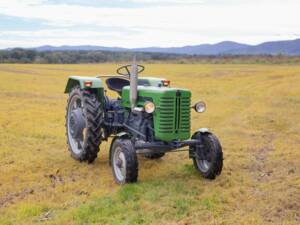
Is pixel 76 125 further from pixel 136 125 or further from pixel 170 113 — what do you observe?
pixel 170 113

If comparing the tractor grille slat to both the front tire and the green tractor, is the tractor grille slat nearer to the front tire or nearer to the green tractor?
the green tractor

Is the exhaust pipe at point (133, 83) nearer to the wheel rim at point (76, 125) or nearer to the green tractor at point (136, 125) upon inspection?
the green tractor at point (136, 125)

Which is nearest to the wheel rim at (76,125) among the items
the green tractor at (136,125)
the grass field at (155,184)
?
the green tractor at (136,125)

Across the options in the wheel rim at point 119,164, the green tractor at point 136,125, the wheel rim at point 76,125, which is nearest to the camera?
the wheel rim at point 119,164

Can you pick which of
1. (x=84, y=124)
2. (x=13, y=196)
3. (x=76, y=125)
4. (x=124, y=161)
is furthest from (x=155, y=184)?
(x=76, y=125)

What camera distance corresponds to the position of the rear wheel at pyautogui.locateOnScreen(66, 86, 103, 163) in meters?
8.45

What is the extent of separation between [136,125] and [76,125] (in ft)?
4.57

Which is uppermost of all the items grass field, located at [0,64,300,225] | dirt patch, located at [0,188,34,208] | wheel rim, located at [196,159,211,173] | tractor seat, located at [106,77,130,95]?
tractor seat, located at [106,77,130,95]

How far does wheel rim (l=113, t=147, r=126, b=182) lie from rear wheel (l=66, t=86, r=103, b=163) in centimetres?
93

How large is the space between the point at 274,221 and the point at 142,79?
4.16 meters

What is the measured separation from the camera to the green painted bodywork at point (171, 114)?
7543mm

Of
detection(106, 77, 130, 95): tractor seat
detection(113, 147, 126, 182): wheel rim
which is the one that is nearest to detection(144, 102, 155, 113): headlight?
detection(113, 147, 126, 182): wheel rim

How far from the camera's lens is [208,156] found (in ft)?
25.8

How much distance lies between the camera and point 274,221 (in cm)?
587
